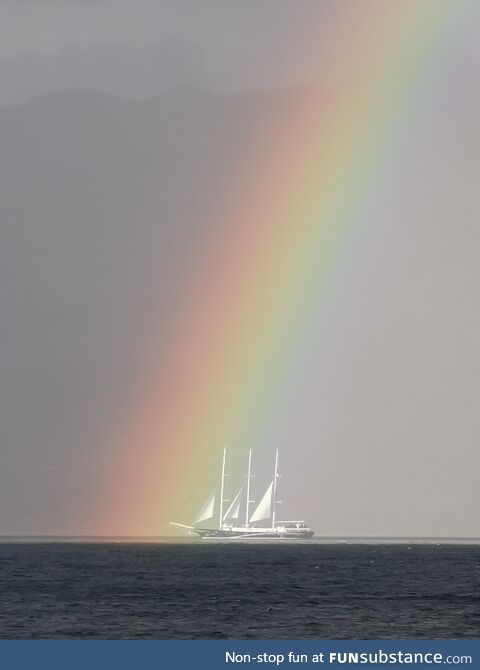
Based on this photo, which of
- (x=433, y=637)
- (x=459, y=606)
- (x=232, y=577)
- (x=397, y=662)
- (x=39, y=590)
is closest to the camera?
(x=397, y=662)

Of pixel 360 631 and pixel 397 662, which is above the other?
pixel 360 631

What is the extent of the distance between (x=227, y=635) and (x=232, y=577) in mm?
75087

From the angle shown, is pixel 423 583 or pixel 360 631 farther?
pixel 423 583

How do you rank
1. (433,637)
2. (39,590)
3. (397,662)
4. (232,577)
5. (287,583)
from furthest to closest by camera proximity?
(232,577), (287,583), (39,590), (433,637), (397,662)

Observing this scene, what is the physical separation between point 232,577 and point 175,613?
191 feet

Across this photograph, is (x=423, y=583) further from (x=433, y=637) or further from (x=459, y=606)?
(x=433, y=637)

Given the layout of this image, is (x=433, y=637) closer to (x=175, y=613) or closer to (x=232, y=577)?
(x=175, y=613)

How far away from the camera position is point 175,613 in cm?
10306

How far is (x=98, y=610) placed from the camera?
105188 mm

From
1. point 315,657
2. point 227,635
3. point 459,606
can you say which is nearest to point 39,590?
point 459,606

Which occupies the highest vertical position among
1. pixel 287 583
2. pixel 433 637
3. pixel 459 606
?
pixel 287 583

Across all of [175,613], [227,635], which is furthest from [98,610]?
[227,635]

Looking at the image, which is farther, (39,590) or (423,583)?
(423,583)

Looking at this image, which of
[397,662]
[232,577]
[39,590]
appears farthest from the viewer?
[232,577]
